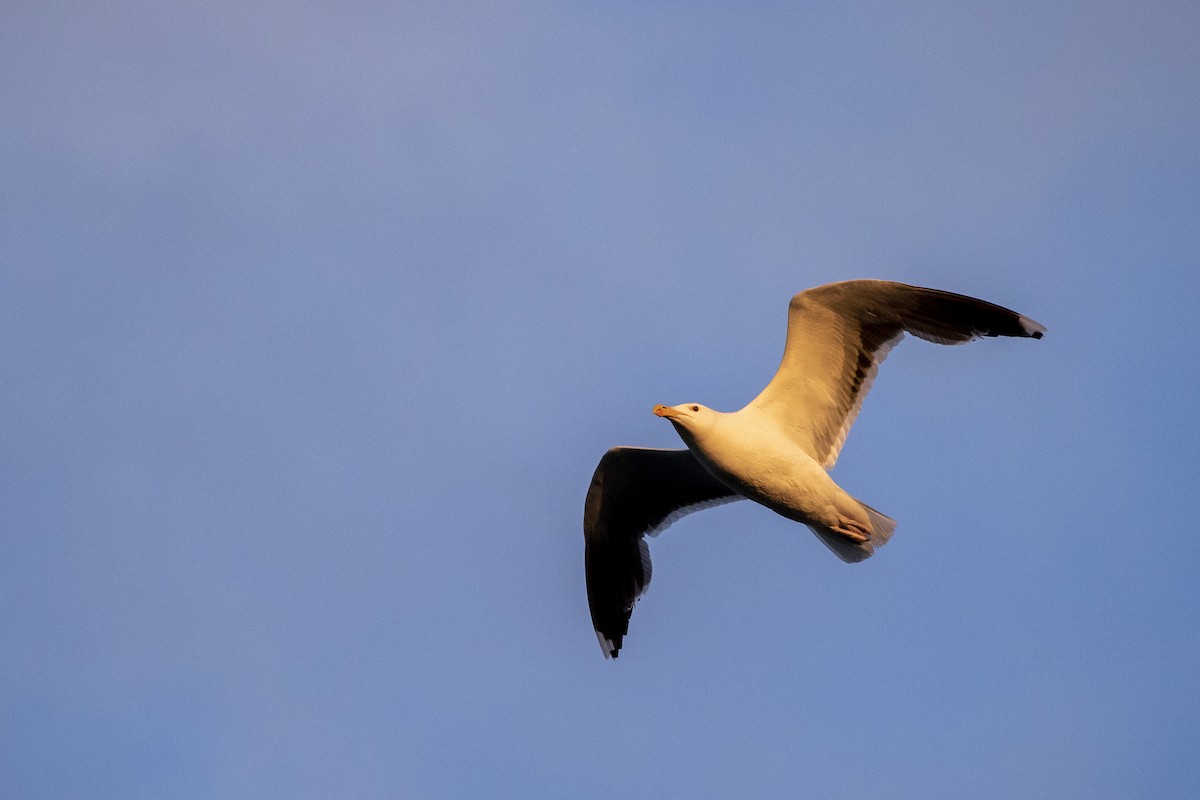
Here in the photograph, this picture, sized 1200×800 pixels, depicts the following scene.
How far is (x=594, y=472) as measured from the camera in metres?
13.7

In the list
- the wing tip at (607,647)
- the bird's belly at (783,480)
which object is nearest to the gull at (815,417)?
the bird's belly at (783,480)

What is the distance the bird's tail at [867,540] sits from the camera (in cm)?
1241

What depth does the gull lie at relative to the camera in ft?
39.3

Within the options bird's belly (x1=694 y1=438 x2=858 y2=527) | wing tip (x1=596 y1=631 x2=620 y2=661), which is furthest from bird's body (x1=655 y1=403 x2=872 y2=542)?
wing tip (x1=596 y1=631 x2=620 y2=661)

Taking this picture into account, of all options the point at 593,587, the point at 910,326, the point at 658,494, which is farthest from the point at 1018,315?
the point at 593,587

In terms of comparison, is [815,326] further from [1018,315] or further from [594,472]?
[594,472]

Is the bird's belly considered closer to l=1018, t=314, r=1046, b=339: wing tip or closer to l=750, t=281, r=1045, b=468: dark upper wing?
l=750, t=281, r=1045, b=468: dark upper wing

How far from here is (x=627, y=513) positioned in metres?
14.0

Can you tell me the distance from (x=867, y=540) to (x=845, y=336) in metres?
1.79

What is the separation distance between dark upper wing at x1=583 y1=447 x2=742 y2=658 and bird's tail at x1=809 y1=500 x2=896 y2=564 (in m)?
1.56

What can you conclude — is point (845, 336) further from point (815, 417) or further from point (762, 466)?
point (762, 466)

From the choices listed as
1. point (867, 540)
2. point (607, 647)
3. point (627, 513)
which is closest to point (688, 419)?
point (867, 540)

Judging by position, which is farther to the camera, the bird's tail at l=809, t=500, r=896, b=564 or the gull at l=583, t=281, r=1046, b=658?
the bird's tail at l=809, t=500, r=896, b=564

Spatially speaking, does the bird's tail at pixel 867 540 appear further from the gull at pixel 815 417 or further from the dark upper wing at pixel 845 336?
the dark upper wing at pixel 845 336
